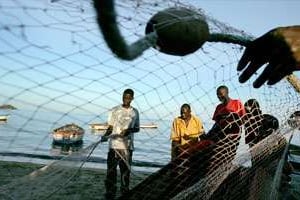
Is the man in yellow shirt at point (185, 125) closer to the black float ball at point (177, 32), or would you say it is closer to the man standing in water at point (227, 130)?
the man standing in water at point (227, 130)

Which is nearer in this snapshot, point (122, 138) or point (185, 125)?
point (122, 138)

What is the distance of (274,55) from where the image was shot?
87.4 inches

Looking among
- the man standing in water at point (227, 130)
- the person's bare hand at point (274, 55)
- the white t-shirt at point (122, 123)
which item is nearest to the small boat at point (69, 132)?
the white t-shirt at point (122, 123)

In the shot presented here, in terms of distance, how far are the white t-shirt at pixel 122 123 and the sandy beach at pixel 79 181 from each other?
88 cm

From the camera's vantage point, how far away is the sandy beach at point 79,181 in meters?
8.23

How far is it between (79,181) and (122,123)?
312 centimetres

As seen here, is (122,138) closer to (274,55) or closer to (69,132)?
(274,55)

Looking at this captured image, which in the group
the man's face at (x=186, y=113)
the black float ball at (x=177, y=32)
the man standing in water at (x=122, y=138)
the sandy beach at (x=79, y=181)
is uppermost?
the black float ball at (x=177, y=32)

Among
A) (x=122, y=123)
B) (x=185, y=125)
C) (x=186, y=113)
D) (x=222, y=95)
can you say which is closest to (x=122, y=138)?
(x=122, y=123)

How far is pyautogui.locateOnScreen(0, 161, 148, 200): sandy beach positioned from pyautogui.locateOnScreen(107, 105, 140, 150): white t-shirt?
2.90 feet

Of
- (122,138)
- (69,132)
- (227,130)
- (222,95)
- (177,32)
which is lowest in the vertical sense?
(69,132)

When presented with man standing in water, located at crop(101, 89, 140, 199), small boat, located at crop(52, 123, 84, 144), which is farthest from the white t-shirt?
small boat, located at crop(52, 123, 84, 144)

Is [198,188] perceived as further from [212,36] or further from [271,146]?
[212,36]

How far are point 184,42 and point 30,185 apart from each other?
2401 millimetres
